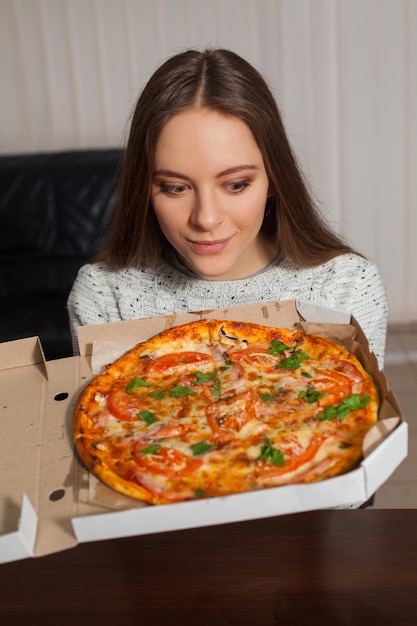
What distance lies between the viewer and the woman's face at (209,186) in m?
1.33

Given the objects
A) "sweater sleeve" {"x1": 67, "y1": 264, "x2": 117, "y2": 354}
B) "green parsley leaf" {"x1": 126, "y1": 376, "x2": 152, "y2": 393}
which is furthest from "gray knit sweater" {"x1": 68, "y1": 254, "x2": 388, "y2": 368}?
"green parsley leaf" {"x1": 126, "y1": 376, "x2": 152, "y2": 393}

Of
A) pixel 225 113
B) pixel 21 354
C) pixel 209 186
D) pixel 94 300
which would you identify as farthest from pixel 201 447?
pixel 94 300

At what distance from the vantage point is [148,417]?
112 centimetres

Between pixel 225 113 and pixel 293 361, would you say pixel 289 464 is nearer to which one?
pixel 293 361

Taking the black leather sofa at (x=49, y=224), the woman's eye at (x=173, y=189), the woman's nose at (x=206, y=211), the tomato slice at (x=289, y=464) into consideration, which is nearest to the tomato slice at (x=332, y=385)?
the tomato slice at (x=289, y=464)

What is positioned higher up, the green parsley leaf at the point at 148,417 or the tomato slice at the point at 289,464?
the tomato slice at the point at 289,464

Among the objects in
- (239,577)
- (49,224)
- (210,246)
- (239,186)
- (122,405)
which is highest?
(239,186)

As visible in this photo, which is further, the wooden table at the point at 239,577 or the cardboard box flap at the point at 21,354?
the cardboard box flap at the point at 21,354

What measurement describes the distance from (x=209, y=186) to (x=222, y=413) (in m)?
0.44

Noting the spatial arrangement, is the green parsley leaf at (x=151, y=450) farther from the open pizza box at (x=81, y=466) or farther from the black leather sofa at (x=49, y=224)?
the black leather sofa at (x=49, y=224)

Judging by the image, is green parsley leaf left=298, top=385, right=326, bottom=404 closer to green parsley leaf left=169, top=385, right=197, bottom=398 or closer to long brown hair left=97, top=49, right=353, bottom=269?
green parsley leaf left=169, top=385, right=197, bottom=398

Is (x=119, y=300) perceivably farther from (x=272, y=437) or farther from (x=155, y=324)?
(x=272, y=437)

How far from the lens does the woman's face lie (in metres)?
1.33

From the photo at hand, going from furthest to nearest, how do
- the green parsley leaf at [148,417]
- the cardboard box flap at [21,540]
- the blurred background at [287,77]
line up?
the blurred background at [287,77] → the green parsley leaf at [148,417] → the cardboard box flap at [21,540]
